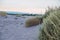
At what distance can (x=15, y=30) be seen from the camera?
A: 356 centimetres

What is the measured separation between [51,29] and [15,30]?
1144 millimetres

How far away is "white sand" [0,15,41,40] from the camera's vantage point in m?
3.37

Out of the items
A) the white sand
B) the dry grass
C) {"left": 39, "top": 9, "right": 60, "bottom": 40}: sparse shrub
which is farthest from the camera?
the dry grass

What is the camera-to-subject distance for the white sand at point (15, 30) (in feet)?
11.0

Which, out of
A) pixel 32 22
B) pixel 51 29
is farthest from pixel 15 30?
pixel 51 29

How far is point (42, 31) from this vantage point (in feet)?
9.09

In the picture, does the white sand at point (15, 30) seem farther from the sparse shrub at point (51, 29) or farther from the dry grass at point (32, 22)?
the sparse shrub at point (51, 29)

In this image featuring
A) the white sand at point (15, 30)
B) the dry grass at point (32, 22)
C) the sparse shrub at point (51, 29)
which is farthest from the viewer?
the dry grass at point (32, 22)

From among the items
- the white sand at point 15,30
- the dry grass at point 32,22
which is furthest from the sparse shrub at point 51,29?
the dry grass at point 32,22

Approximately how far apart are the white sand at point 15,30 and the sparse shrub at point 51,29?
0.51 m

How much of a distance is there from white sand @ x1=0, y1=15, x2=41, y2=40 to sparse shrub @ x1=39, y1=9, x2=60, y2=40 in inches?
20.2

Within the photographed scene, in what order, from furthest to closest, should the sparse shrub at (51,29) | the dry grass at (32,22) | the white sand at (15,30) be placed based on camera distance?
the dry grass at (32,22) < the white sand at (15,30) < the sparse shrub at (51,29)


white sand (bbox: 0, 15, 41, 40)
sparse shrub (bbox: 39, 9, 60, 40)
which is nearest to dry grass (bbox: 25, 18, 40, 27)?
white sand (bbox: 0, 15, 41, 40)

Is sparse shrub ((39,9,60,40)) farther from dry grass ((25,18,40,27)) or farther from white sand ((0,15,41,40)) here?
dry grass ((25,18,40,27))
